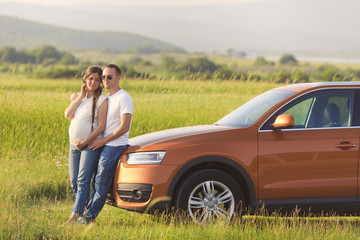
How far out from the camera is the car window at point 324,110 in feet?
22.0

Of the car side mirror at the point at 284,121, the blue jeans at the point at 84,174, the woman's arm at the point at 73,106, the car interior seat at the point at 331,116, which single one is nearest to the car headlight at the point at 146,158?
the blue jeans at the point at 84,174

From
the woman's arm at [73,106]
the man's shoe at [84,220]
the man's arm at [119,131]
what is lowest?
the man's shoe at [84,220]

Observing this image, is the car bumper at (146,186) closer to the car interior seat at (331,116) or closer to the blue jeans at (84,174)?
the blue jeans at (84,174)

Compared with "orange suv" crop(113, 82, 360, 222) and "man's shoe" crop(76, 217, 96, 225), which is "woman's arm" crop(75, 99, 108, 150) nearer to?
"orange suv" crop(113, 82, 360, 222)

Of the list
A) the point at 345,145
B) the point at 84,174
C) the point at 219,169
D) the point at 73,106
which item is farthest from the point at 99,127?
the point at 345,145

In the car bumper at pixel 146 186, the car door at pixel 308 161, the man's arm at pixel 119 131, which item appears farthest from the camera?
the man's arm at pixel 119 131

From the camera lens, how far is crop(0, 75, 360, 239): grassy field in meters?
5.83

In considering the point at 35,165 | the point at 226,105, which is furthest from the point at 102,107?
the point at 226,105

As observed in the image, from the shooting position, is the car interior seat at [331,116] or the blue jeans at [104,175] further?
Answer: the car interior seat at [331,116]

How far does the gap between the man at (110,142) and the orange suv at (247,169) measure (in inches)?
5.4

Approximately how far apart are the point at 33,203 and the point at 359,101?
4.98 meters

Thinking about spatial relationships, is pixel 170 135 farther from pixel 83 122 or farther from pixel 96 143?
pixel 83 122

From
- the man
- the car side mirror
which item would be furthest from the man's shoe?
the car side mirror

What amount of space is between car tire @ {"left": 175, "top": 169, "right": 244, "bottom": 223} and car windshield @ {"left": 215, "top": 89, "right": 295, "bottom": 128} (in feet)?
2.37
